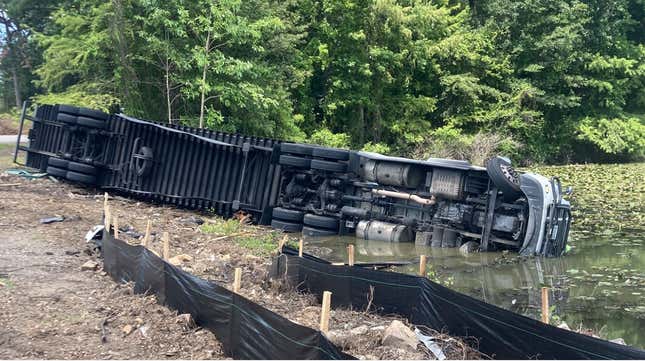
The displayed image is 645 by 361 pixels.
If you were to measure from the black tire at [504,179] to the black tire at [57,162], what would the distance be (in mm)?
A: 10740

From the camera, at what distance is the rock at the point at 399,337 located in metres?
6.93

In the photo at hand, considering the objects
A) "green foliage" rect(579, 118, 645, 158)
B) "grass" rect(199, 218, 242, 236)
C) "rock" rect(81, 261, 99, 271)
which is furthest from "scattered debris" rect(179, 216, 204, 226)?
"green foliage" rect(579, 118, 645, 158)

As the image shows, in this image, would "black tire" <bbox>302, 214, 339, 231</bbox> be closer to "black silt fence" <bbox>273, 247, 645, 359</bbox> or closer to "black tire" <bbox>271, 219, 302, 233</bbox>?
"black tire" <bbox>271, 219, 302, 233</bbox>

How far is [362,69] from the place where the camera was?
34219mm

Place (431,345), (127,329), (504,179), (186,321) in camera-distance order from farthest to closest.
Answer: (504,179) → (127,329) → (186,321) → (431,345)

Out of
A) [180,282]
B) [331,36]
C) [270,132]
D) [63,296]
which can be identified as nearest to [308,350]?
[180,282]

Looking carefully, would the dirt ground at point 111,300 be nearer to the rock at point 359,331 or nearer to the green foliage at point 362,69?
the rock at point 359,331

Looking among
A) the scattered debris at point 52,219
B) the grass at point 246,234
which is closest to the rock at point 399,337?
the grass at point 246,234

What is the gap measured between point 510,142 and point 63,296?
1168 inches

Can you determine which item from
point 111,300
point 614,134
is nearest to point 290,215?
point 111,300

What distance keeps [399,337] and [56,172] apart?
43.7 feet

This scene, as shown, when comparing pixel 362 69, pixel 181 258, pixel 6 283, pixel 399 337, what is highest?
pixel 362 69

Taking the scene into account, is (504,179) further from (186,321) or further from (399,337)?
(186,321)

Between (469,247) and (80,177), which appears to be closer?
(469,247)
